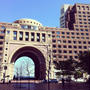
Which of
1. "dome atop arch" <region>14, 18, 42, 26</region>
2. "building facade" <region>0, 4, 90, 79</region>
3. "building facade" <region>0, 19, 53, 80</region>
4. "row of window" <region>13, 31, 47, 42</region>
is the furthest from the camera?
"dome atop arch" <region>14, 18, 42, 26</region>

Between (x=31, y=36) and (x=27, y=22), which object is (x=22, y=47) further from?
(x=27, y=22)

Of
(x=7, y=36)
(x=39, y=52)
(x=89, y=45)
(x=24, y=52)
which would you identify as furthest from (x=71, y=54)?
(x=7, y=36)

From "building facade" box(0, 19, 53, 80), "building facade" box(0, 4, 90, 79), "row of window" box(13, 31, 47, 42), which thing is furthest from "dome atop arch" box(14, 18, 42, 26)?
"row of window" box(13, 31, 47, 42)

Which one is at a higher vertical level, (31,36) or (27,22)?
(27,22)

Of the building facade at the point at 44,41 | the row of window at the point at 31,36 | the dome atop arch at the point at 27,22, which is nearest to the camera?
the building facade at the point at 44,41

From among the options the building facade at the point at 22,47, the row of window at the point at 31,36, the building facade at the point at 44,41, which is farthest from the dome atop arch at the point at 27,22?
the row of window at the point at 31,36

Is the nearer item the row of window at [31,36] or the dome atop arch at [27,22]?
the row of window at [31,36]

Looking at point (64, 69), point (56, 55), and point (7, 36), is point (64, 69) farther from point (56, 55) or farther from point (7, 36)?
point (7, 36)

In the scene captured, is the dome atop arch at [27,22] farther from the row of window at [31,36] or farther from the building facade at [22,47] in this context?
the row of window at [31,36]

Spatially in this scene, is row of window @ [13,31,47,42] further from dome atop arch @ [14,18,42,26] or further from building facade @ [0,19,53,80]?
dome atop arch @ [14,18,42,26]

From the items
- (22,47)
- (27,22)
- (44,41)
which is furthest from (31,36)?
(27,22)

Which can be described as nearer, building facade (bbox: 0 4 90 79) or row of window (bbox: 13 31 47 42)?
building facade (bbox: 0 4 90 79)

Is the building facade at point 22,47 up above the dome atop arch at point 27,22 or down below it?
below

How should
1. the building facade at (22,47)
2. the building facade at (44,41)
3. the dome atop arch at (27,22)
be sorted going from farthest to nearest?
the dome atop arch at (27,22) < the building facade at (44,41) < the building facade at (22,47)
